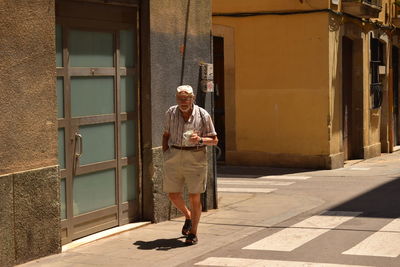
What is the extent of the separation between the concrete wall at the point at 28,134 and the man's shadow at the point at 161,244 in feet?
3.11

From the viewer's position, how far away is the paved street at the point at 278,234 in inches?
327

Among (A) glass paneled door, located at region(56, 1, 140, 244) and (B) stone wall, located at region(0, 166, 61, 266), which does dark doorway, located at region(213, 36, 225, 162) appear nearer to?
(A) glass paneled door, located at region(56, 1, 140, 244)

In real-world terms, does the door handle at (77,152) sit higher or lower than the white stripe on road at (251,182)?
higher

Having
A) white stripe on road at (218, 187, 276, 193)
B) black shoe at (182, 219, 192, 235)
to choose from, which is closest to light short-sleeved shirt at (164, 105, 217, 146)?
black shoe at (182, 219, 192, 235)

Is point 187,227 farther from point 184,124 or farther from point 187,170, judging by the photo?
point 184,124

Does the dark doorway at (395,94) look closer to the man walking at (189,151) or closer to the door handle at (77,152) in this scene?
the man walking at (189,151)

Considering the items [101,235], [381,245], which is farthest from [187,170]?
[381,245]

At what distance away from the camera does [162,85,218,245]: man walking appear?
916 centimetres

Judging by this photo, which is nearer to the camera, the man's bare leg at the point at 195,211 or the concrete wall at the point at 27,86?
the concrete wall at the point at 27,86

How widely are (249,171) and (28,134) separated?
10138 mm

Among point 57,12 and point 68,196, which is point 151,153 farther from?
point 57,12

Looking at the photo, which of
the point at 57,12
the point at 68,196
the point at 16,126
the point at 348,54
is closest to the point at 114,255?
the point at 68,196

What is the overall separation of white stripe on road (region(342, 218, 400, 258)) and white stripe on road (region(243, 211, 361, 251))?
0.62m

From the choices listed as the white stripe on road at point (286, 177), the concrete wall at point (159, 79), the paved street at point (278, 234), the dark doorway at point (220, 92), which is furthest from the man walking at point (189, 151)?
the dark doorway at point (220, 92)
